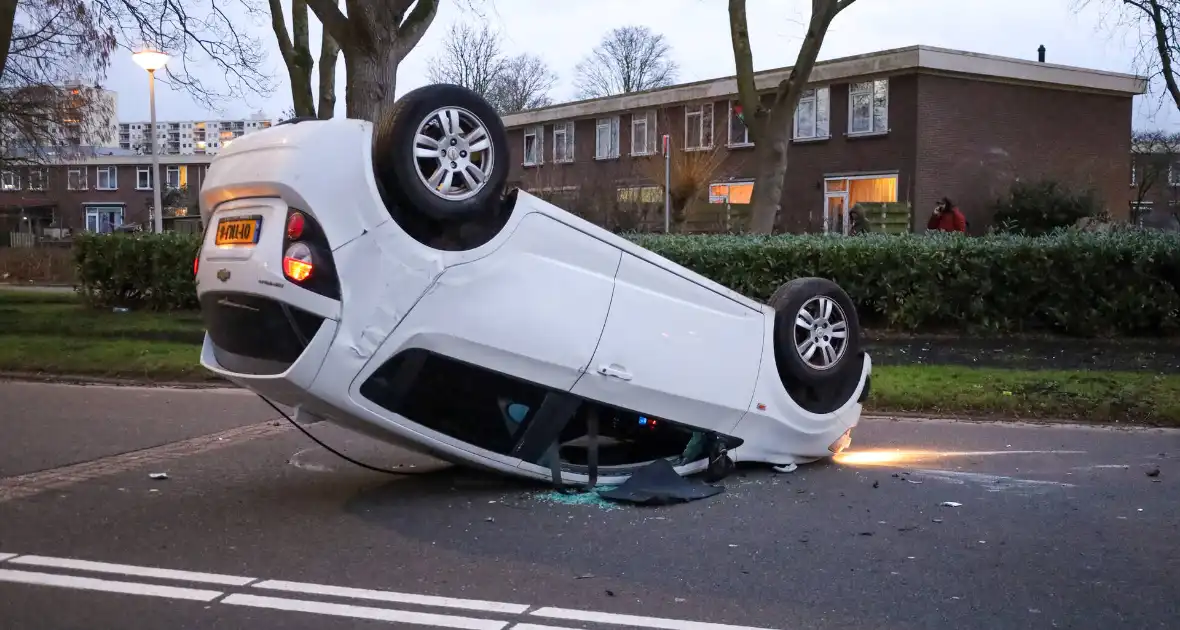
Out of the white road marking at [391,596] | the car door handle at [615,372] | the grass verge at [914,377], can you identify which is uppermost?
the car door handle at [615,372]

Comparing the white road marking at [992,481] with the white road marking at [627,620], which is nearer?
the white road marking at [627,620]

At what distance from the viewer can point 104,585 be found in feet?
16.7

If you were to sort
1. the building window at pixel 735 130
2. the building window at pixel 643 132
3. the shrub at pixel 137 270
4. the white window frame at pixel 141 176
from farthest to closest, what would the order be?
the white window frame at pixel 141 176, the building window at pixel 643 132, the building window at pixel 735 130, the shrub at pixel 137 270

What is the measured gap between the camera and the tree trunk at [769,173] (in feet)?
63.3

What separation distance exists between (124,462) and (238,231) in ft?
10.7

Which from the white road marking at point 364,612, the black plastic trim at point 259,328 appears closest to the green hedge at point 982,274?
the black plastic trim at point 259,328

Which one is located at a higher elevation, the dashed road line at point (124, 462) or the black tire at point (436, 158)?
the black tire at point (436, 158)

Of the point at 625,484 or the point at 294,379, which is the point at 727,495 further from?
the point at 294,379

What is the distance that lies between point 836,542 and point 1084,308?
9758mm

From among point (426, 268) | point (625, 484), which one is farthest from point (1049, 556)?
point (426, 268)

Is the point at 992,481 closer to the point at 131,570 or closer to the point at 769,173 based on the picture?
the point at 131,570

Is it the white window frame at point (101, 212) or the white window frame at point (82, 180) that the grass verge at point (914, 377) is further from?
the white window frame at point (101, 212)

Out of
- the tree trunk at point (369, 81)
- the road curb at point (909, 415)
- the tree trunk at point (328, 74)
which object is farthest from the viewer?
the tree trunk at point (328, 74)

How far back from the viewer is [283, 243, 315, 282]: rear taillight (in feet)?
18.5
